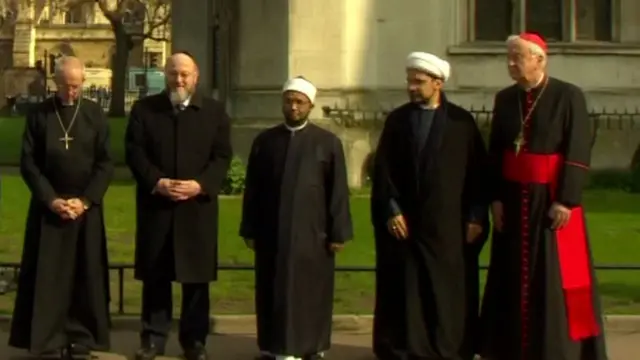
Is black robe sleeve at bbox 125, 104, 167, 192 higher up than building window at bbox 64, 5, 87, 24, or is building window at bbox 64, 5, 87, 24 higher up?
building window at bbox 64, 5, 87, 24

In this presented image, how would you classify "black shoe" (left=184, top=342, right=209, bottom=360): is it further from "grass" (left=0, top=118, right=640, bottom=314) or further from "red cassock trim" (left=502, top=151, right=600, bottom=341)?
"red cassock trim" (left=502, top=151, right=600, bottom=341)

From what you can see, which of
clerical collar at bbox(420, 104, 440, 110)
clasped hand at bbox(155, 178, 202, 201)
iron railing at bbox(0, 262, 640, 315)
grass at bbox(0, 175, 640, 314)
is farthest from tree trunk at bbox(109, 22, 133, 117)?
clerical collar at bbox(420, 104, 440, 110)

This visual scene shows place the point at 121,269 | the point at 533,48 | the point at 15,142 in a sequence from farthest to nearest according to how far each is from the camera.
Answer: the point at 15,142 < the point at 121,269 < the point at 533,48

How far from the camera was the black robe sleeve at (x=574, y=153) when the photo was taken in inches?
355

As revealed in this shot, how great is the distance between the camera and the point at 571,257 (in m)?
9.14

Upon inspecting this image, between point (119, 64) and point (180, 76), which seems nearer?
point (180, 76)

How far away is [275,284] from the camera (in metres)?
9.66

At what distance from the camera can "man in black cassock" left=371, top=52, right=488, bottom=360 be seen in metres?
9.45

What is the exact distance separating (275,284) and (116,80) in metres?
45.6

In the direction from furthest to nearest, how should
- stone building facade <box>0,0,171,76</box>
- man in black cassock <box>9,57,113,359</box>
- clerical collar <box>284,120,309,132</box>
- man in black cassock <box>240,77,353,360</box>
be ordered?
stone building facade <box>0,0,171,76</box>
man in black cassock <box>9,57,113,359</box>
clerical collar <box>284,120,309,132</box>
man in black cassock <box>240,77,353,360</box>

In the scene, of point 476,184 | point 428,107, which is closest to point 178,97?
point 428,107

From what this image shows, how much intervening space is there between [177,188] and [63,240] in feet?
3.04

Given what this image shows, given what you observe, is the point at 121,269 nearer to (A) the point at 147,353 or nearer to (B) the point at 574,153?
(A) the point at 147,353

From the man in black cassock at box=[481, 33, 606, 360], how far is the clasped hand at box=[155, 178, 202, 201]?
→ 226 centimetres
